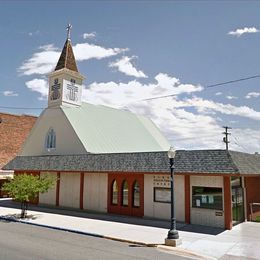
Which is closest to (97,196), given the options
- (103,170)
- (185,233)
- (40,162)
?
(103,170)

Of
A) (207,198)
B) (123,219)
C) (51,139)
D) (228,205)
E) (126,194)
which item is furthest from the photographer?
(51,139)

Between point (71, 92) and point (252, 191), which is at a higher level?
point (71, 92)

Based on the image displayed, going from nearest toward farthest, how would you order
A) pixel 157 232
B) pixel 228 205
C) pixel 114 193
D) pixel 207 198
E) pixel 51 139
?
1. pixel 157 232
2. pixel 228 205
3. pixel 207 198
4. pixel 114 193
5. pixel 51 139

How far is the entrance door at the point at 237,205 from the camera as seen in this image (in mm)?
17694

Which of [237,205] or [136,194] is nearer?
[237,205]

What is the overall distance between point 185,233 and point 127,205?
6099mm

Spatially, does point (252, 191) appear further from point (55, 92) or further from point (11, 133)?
point (11, 133)

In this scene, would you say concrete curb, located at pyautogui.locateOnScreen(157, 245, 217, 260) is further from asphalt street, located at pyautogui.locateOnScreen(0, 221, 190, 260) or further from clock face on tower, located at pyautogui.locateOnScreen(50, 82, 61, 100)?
clock face on tower, located at pyautogui.locateOnScreen(50, 82, 61, 100)

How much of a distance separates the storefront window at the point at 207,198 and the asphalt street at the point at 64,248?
18.3ft

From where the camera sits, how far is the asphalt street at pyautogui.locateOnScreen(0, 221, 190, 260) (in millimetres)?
11211

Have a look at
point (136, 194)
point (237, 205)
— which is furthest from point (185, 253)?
point (136, 194)

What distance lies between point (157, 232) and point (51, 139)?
16605 millimetres

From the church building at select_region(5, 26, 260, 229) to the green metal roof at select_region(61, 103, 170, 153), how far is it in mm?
128

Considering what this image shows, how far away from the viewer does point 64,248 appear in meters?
12.3
